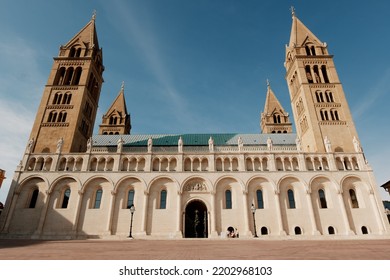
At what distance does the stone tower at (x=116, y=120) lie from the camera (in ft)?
172

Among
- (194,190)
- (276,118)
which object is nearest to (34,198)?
(194,190)

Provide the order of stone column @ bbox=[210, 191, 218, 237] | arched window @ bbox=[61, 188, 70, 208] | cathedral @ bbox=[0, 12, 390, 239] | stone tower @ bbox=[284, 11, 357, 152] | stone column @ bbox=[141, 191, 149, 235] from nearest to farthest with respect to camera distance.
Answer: stone column @ bbox=[210, 191, 218, 237] < stone column @ bbox=[141, 191, 149, 235] < cathedral @ bbox=[0, 12, 390, 239] < arched window @ bbox=[61, 188, 70, 208] < stone tower @ bbox=[284, 11, 357, 152]

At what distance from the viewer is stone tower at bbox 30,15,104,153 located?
34084 mm

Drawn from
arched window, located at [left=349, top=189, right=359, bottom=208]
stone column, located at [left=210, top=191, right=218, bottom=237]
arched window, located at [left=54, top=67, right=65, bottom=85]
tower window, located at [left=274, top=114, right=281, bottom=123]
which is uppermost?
tower window, located at [left=274, top=114, right=281, bottom=123]

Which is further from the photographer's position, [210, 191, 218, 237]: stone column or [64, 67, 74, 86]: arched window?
[64, 67, 74, 86]: arched window

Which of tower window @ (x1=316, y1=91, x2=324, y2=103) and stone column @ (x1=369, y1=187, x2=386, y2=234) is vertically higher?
tower window @ (x1=316, y1=91, x2=324, y2=103)

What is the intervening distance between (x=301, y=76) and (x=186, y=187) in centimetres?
2795

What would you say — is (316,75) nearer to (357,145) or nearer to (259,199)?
(357,145)

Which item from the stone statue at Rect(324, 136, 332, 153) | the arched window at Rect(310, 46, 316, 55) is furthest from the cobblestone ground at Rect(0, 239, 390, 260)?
the arched window at Rect(310, 46, 316, 55)

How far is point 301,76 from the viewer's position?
1565 inches

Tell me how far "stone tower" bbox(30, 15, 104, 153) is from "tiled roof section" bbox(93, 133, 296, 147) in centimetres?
400

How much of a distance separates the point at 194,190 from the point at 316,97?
25761mm

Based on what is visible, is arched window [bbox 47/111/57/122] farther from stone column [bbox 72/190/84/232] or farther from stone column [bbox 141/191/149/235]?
stone column [bbox 141/191/149/235]

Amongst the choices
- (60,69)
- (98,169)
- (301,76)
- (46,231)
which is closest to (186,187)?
(98,169)
